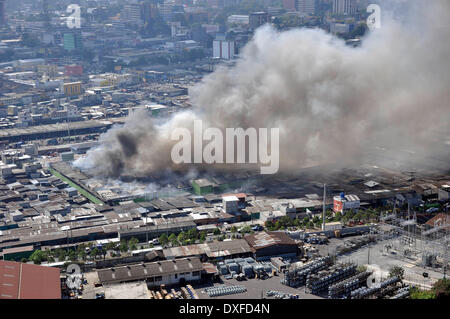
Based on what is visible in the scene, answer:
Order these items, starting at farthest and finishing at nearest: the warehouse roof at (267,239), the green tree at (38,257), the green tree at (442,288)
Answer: the warehouse roof at (267,239)
the green tree at (38,257)
the green tree at (442,288)

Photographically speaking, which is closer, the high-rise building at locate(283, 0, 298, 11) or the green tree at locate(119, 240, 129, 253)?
the green tree at locate(119, 240, 129, 253)

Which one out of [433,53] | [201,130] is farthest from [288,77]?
[433,53]

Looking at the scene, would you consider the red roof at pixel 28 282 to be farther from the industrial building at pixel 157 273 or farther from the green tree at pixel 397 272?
the green tree at pixel 397 272

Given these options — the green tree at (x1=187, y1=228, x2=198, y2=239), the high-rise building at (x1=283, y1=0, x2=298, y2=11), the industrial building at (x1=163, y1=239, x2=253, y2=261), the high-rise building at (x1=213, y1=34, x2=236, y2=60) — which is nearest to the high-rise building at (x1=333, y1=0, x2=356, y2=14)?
the high-rise building at (x1=283, y1=0, x2=298, y2=11)

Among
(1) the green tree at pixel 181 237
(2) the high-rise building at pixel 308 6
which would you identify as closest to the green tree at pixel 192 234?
(1) the green tree at pixel 181 237

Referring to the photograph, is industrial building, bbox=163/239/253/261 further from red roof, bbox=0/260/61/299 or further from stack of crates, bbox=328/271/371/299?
red roof, bbox=0/260/61/299
